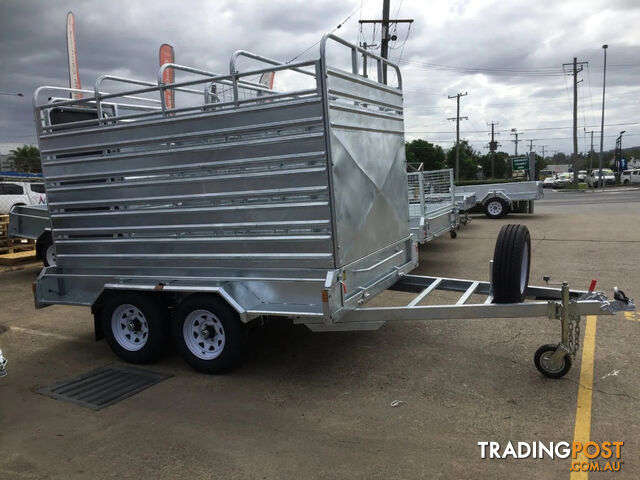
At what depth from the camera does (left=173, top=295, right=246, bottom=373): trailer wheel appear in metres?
4.70

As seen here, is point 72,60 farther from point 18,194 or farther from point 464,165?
point 464,165

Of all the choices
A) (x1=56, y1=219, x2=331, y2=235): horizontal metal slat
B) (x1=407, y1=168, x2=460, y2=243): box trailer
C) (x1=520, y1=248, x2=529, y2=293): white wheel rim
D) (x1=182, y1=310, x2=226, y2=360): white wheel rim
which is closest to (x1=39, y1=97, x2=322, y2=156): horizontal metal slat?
(x1=56, y1=219, x2=331, y2=235): horizontal metal slat

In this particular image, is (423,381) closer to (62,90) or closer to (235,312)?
(235,312)

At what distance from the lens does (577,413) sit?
382 centimetres

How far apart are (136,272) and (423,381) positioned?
10.2 ft

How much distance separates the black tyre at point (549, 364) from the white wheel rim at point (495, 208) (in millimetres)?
14817

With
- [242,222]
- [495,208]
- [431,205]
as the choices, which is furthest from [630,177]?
[242,222]

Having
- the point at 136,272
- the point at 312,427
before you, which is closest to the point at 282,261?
the point at 312,427

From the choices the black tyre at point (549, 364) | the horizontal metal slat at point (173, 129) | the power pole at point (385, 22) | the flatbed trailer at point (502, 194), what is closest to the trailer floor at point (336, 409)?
the black tyre at point (549, 364)

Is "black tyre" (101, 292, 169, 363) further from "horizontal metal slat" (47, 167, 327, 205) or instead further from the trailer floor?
"horizontal metal slat" (47, 167, 327, 205)

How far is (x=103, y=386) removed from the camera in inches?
192

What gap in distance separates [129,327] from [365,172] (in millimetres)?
2961

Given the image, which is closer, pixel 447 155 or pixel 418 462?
pixel 418 462

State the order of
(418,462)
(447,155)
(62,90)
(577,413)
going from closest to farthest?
(418,462)
(577,413)
(62,90)
(447,155)
